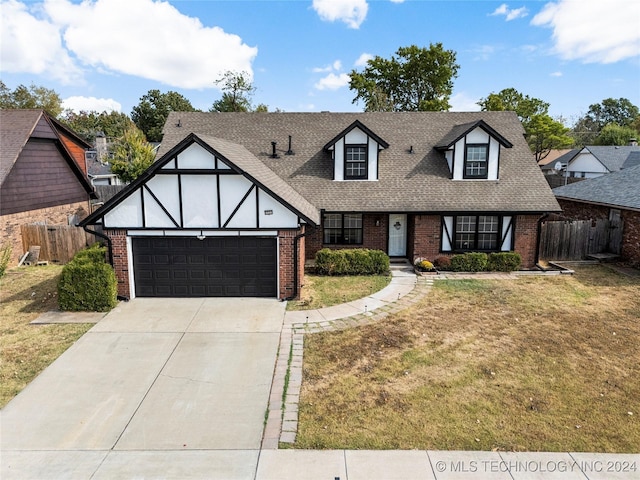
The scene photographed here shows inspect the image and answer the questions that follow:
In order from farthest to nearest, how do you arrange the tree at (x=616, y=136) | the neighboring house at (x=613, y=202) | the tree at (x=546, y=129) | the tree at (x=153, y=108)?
the tree at (x=153, y=108) → the tree at (x=616, y=136) → the tree at (x=546, y=129) → the neighboring house at (x=613, y=202)

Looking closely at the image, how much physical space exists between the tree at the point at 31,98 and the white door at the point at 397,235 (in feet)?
170

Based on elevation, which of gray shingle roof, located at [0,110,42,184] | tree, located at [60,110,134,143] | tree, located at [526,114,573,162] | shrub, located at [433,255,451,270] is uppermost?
tree, located at [60,110,134,143]

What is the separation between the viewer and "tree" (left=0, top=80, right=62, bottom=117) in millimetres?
52969

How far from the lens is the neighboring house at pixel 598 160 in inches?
1699

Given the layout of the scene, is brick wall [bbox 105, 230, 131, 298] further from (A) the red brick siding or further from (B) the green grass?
(A) the red brick siding

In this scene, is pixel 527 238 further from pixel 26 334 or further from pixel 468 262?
pixel 26 334

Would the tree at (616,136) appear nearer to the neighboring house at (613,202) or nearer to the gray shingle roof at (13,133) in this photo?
the neighboring house at (613,202)

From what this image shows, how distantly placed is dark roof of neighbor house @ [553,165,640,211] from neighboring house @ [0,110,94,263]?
25951 mm

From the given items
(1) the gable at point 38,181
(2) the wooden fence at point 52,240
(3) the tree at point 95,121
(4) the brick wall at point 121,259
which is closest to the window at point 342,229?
(4) the brick wall at point 121,259

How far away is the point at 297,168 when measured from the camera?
1902 cm

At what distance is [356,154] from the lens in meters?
18.3

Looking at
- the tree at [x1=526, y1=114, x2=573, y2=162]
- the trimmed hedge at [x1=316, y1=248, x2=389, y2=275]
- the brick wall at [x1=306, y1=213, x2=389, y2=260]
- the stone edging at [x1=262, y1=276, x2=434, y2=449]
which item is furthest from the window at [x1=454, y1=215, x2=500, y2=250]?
the tree at [x1=526, y1=114, x2=573, y2=162]

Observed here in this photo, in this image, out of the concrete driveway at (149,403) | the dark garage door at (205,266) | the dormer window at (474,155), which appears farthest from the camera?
the dormer window at (474,155)

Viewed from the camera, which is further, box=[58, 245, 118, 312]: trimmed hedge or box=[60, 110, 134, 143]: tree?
box=[60, 110, 134, 143]: tree
